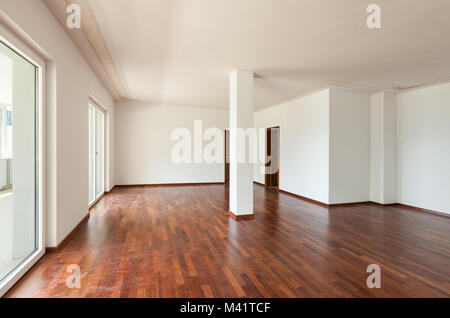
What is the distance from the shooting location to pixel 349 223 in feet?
14.0

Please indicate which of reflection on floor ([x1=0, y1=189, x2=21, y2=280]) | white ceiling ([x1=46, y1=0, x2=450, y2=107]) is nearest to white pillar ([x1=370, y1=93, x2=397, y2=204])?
white ceiling ([x1=46, y1=0, x2=450, y2=107])

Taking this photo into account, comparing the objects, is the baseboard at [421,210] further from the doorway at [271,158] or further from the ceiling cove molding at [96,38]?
the ceiling cove molding at [96,38]

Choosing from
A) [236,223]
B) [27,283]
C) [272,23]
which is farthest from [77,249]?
[272,23]

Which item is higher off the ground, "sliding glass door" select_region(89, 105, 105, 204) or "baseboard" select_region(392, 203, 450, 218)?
"sliding glass door" select_region(89, 105, 105, 204)

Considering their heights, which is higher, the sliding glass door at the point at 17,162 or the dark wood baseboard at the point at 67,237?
the sliding glass door at the point at 17,162

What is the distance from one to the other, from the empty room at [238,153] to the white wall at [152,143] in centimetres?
100

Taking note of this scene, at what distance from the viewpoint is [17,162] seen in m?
2.41

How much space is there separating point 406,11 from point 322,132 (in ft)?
10.9

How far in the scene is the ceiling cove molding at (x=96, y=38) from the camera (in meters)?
2.66

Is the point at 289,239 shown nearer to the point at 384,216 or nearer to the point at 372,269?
the point at 372,269

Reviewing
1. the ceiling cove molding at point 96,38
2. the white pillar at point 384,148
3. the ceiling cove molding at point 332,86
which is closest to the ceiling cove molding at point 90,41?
the ceiling cove molding at point 96,38

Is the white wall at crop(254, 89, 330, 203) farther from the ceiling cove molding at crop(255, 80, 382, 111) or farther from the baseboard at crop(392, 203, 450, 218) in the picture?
the baseboard at crop(392, 203, 450, 218)

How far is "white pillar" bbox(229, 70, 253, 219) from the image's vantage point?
14.6ft

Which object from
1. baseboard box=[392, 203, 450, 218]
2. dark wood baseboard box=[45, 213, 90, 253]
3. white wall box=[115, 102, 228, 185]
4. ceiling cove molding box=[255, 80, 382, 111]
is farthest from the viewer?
white wall box=[115, 102, 228, 185]
